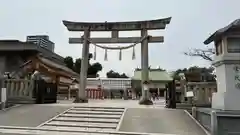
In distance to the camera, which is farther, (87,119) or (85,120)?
(87,119)

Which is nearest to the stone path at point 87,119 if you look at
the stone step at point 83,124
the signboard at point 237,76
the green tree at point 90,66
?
the stone step at point 83,124

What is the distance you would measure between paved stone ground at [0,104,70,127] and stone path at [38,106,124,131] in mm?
444

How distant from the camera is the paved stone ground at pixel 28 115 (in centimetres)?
911

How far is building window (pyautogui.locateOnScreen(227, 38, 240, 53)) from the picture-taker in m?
7.73

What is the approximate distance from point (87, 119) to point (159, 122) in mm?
2626

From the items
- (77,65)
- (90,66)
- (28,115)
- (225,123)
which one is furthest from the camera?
(90,66)

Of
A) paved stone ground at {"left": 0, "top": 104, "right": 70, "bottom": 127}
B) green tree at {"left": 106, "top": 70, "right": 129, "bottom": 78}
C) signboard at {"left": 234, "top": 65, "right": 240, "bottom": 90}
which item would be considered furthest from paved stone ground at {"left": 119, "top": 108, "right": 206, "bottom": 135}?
green tree at {"left": 106, "top": 70, "right": 129, "bottom": 78}

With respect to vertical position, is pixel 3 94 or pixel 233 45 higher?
→ pixel 233 45

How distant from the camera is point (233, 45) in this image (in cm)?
777

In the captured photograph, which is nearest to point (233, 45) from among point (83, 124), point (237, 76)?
point (237, 76)

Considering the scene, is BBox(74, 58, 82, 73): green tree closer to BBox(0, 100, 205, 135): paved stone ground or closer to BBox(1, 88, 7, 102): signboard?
BBox(1, 88, 7, 102): signboard

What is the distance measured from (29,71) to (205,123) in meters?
12.7

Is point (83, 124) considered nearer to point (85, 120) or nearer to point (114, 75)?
point (85, 120)

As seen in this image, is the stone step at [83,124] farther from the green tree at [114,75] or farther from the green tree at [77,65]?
the green tree at [114,75]
